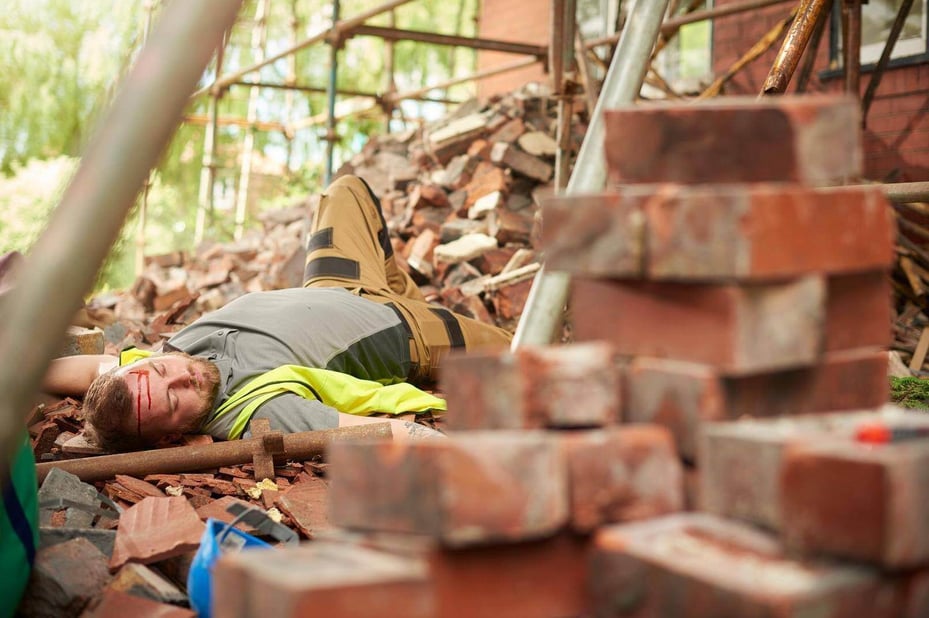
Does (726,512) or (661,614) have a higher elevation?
(726,512)

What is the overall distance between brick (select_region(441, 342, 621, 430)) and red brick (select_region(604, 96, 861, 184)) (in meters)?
0.39

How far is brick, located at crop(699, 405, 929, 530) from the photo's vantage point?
5.28ft

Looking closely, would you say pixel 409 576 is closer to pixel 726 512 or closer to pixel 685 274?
pixel 726 512

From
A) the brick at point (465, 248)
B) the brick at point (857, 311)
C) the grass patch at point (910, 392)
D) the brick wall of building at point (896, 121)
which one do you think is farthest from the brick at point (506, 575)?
the brick wall of building at point (896, 121)

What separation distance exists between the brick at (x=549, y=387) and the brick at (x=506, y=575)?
218mm

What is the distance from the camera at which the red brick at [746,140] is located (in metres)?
1.75

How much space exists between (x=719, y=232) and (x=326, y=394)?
9.17ft

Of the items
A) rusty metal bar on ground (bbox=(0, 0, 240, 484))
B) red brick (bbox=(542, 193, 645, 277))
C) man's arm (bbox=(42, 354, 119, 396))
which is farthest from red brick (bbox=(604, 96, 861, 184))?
man's arm (bbox=(42, 354, 119, 396))

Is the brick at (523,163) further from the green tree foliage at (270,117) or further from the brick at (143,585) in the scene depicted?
the green tree foliage at (270,117)

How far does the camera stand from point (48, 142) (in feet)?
55.8

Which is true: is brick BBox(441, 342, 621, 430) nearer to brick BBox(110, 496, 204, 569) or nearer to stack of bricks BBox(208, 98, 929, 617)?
stack of bricks BBox(208, 98, 929, 617)

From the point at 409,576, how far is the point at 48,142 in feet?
57.3

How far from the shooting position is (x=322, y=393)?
13.8 ft

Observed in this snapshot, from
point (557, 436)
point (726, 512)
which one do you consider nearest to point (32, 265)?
point (557, 436)
